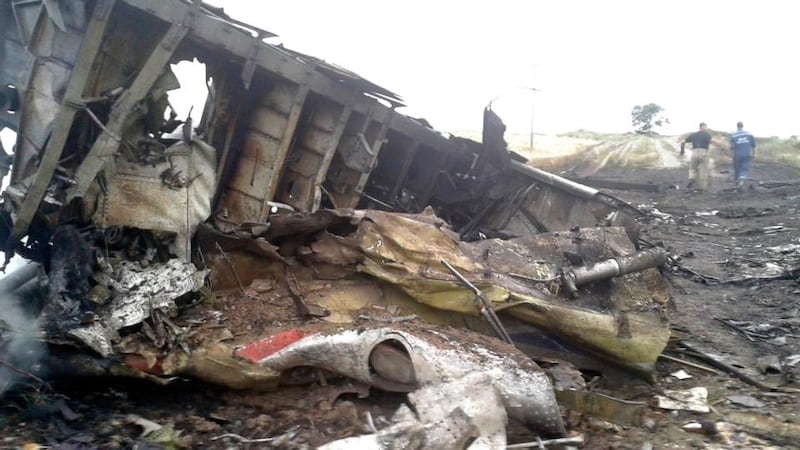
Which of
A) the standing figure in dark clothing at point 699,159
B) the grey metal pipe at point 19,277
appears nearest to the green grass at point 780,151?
the standing figure in dark clothing at point 699,159

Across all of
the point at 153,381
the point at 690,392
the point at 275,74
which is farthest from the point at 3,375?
the point at 690,392

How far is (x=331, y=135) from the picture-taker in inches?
199

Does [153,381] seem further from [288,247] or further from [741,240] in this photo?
[741,240]

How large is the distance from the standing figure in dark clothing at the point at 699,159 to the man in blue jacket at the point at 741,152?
1.83ft

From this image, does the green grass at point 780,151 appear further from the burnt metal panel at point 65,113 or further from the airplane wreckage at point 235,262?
the burnt metal panel at point 65,113

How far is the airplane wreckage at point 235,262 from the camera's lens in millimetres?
3031

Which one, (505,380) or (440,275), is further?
(440,275)

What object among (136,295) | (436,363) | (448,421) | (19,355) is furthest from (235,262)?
(448,421)

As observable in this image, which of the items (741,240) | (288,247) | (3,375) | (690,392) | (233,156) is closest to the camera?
(3,375)

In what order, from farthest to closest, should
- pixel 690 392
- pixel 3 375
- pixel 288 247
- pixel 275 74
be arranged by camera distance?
pixel 275 74, pixel 288 247, pixel 690 392, pixel 3 375

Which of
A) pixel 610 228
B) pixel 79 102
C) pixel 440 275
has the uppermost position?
pixel 610 228

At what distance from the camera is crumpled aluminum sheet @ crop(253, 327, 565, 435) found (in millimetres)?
2803

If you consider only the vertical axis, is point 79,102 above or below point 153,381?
above

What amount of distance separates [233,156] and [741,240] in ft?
23.2
